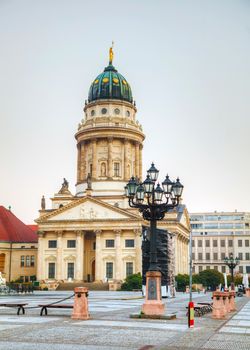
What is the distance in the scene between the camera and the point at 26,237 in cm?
9444

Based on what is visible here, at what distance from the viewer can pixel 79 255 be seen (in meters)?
82.6

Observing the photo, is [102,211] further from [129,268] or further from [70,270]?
[70,270]

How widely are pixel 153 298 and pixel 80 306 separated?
3.20 meters

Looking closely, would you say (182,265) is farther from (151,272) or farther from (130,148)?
(151,272)

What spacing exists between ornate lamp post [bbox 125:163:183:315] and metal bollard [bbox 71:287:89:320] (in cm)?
257

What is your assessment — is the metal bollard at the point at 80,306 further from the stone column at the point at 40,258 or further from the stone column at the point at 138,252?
the stone column at the point at 40,258

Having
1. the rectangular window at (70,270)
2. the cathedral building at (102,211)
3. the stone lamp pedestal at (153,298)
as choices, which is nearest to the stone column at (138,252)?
the cathedral building at (102,211)

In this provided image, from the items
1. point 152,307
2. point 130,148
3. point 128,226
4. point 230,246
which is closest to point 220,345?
point 152,307

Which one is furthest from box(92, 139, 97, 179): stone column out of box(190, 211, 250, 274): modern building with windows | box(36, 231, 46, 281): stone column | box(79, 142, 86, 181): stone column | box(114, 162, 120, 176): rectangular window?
box(190, 211, 250, 274): modern building with windows

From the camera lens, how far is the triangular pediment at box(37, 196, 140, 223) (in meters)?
81.1

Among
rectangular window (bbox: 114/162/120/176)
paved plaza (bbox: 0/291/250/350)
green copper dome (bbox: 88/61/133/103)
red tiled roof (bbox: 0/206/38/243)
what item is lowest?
paved plaza (bbox: 0/291/250/350)

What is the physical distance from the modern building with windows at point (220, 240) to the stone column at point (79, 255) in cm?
5187

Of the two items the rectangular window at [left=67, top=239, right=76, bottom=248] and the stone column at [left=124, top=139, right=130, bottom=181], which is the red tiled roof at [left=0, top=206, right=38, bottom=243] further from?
the stone column at [left=124, top=139, right=130, bottom=181]

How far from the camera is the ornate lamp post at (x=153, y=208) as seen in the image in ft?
76.2
